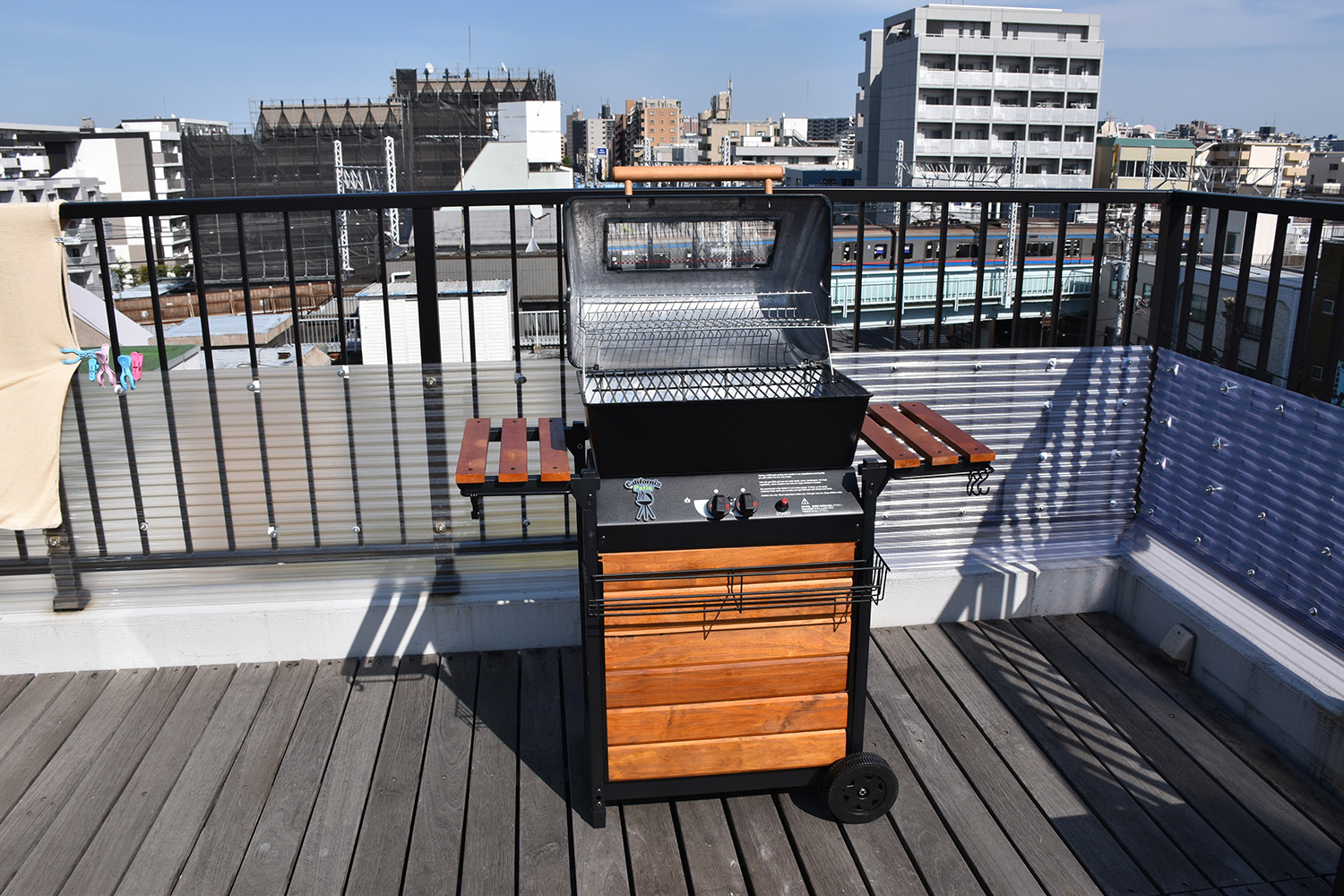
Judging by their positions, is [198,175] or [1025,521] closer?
[1025,521]

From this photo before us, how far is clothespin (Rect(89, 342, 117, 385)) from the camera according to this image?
2.42 m

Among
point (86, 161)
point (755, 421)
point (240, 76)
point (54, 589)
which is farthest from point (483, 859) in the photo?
point (86, 161)

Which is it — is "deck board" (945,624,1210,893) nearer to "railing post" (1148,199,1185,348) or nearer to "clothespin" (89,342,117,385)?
"railing post" (1148,199,1185,348)

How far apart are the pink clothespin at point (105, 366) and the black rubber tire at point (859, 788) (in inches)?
86.7

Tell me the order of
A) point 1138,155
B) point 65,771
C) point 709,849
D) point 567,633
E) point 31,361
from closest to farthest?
point 709,849, point 65,771, point 31,361, point 567,633, point 1138,155

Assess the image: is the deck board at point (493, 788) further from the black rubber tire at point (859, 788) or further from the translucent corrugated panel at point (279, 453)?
A: the black rubber tire at point (859, 788)

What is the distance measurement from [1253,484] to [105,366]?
3.23m

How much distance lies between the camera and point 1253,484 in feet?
7.90

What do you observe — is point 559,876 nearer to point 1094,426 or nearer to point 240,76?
point 1094,426

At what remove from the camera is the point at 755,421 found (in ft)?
5.54

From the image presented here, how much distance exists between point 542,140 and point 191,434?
33883 millimetres

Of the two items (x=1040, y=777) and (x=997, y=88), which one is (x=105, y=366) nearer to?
(x=1040, y=777)

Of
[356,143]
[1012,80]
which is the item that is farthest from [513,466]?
[1012,80]

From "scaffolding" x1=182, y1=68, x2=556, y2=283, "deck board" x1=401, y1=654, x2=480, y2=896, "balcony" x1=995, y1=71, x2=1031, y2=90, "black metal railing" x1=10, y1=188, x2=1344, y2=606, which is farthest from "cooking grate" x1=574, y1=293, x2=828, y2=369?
"balcony" x1=995, y1=71, x2=1031, y2=90
